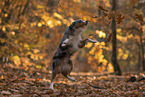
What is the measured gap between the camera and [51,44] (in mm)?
13094

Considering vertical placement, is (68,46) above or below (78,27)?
below

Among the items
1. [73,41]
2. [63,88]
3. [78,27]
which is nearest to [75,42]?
[73,41]

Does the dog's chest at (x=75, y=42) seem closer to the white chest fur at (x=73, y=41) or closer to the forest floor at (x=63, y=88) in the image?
the white chest fur at (x=73, y=41)

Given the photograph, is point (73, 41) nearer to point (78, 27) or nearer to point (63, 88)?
point (78, 27)

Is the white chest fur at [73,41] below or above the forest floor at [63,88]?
above

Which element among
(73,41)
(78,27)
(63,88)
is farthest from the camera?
(63,88)

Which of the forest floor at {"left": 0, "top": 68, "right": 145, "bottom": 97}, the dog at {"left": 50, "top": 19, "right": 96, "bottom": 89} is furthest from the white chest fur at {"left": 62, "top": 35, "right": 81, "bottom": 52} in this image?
the forest floor at {"left": 0, "top": 68, "right": 145, "bottom": 97}

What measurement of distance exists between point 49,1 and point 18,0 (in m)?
4.16

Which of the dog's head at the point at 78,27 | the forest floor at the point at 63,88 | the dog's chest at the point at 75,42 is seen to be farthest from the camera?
the dog's chest at the point at 75,42

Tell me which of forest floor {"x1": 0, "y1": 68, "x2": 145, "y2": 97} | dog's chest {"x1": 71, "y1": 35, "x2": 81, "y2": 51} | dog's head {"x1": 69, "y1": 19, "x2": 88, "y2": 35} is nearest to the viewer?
forest floor {"x1": 0, "y1": 68, "x2": 145, "y2": 97}

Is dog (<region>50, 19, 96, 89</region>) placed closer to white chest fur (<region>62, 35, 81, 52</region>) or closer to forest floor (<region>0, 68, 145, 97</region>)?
white chest fur (<region>62, 35, 81, 52</region>)

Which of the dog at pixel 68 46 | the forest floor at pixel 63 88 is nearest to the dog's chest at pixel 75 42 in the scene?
the dog at pixel 68 46

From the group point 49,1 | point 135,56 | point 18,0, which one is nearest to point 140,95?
point 18,0

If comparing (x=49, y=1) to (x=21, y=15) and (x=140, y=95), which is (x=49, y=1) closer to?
(x=21, y=15)
